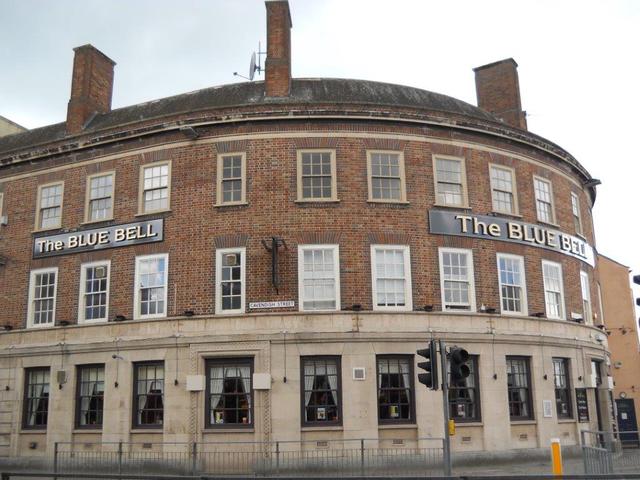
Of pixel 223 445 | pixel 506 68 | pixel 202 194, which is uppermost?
pixel 506 68

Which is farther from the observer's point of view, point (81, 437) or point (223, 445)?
point (81, 437)

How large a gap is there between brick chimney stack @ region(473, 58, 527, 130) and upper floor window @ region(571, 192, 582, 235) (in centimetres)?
A: 362

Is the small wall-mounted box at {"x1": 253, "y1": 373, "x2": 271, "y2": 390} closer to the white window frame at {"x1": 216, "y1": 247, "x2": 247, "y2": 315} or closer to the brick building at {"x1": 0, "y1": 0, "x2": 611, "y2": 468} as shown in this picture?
the brick building at {"x1": 0, "y1": 0, "x2": 611, "y2": 468}

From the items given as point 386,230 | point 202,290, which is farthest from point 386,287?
point 202,290

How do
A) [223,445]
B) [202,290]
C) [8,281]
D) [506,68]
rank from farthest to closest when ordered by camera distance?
1. [506,68]
2. [8,281]
3. [202,290]
4. [223,445]

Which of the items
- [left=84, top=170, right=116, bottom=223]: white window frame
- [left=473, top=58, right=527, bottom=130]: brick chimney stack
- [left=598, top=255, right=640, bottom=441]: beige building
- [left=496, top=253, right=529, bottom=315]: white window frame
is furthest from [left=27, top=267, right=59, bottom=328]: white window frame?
[left=598, top=255, right=640, bottom=441]: beige building

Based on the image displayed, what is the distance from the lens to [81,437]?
22.9m

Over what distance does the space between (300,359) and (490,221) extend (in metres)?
8.16

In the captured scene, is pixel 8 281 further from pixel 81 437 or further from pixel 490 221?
pixel 490 221

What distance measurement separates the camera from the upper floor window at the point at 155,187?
78.1 feet

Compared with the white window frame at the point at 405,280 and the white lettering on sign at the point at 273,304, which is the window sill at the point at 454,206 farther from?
the white lettering on sign at the point at 273,304

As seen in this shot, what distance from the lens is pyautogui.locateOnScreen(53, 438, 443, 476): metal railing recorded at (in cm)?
2016

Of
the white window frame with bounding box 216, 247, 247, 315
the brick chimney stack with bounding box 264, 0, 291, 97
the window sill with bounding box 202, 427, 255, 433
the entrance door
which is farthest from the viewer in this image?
the entrance door

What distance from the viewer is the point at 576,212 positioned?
27.7m
